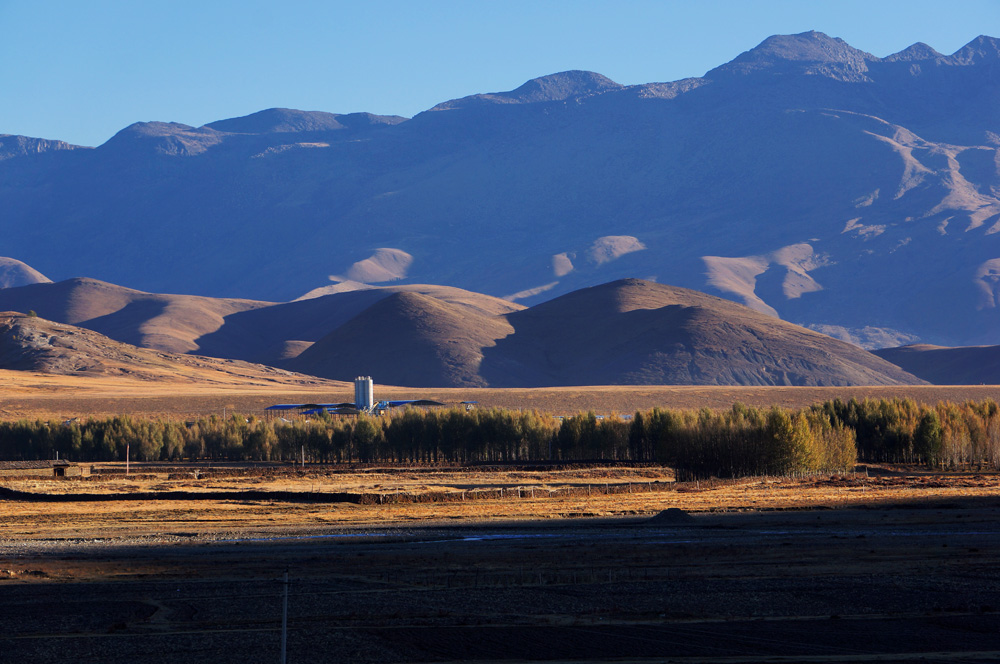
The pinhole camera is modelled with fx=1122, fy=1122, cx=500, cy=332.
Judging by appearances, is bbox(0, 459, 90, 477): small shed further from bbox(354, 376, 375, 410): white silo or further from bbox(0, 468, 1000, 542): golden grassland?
bbox(354, 376, 375, 410): white silo

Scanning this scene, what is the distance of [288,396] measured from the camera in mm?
162125

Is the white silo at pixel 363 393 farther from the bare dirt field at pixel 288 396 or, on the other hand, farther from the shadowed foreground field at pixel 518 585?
the shadowed foreground field at pixel 518 585

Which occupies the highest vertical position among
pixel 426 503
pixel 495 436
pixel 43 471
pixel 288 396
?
pixel 288 396

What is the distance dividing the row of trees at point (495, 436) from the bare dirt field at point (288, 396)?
3431cm

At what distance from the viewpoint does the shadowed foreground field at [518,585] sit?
64.2 ft

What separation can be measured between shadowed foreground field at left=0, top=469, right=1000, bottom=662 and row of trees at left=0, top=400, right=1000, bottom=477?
3293 centimetres

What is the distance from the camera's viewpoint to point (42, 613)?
76.0ft

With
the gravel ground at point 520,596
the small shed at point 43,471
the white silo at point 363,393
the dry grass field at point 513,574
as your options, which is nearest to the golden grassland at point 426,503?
the dry grass field at point 513,574

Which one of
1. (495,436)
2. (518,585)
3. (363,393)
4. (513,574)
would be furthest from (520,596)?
(363,393)

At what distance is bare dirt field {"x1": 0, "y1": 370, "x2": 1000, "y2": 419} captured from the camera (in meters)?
142

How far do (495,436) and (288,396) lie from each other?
240 feet

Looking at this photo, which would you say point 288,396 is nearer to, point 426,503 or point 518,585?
point 426,503

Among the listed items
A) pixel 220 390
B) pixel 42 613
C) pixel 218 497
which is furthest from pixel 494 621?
pixel 220 390

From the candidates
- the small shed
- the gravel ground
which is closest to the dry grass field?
the gravel ground
